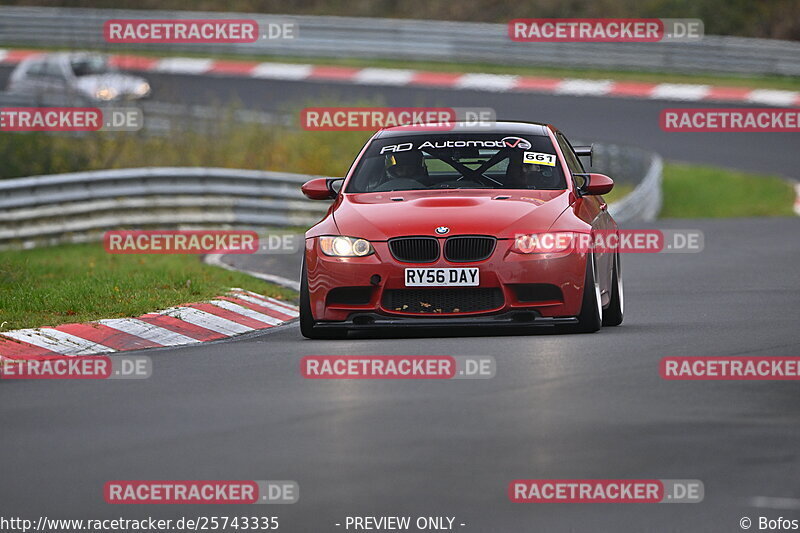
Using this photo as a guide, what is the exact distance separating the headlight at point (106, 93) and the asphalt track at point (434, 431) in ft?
79.4

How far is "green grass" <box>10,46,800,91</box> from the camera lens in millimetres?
35969

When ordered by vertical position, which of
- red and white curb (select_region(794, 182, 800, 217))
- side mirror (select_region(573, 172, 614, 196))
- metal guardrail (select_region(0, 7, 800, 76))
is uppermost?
metal guardrail (select_region(0, 7, 800, 76))

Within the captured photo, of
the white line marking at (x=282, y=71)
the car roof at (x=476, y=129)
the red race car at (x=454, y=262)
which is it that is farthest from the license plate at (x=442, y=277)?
the white line marking at (x=282, y=71)

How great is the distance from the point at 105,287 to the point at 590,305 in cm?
492

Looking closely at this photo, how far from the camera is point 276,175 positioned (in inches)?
934

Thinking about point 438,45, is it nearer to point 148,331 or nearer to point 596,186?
point 596,186

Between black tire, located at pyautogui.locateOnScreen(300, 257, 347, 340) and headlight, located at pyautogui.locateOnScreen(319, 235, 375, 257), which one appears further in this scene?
black tire, located at pyautogui.locateOnScreen(300, 257, 347, 340)

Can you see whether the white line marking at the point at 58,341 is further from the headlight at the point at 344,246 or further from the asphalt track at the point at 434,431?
the headlight at the point at 344,246

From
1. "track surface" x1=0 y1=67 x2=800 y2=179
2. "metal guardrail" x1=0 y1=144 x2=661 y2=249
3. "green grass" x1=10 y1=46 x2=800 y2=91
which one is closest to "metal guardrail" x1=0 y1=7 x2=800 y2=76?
"green grass" x1=10 y1=46 x2=800 y2=91

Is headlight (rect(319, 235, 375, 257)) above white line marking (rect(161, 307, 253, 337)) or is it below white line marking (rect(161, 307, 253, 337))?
above

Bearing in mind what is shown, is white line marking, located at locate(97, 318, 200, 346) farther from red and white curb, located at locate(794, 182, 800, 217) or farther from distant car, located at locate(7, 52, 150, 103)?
distant car, located at locate(7, 52, 150, 103)

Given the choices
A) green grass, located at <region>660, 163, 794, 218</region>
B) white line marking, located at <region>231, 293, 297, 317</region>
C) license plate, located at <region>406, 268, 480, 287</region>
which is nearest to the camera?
license plate, located at <region>406, 268, 480, 287</region>

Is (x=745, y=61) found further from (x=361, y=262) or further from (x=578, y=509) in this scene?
(x=578, y=509)

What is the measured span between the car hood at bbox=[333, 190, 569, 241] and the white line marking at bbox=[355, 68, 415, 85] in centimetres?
2625
